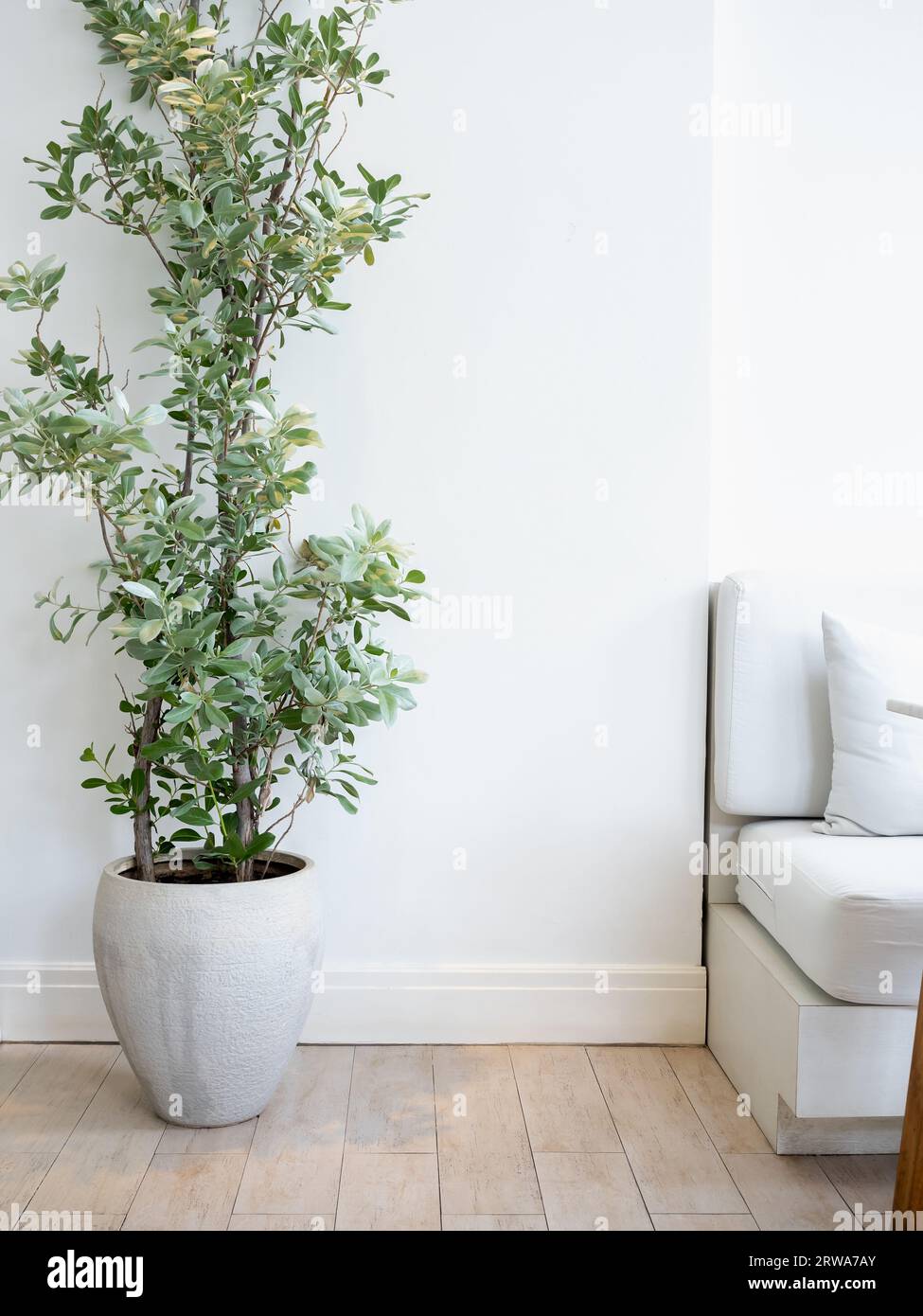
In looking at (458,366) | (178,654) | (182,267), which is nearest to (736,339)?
(458,366)

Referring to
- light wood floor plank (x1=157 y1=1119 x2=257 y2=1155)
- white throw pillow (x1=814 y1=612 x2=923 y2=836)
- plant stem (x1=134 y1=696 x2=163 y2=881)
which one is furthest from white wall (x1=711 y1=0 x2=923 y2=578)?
light wood floor plank (x1=157 y1=1119 x2=257 y2=1155)

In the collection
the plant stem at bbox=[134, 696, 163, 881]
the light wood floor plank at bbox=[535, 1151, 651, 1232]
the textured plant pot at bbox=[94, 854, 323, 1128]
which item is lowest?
the light wood floor plank at bbox=[535, 1151, 651, 1232]

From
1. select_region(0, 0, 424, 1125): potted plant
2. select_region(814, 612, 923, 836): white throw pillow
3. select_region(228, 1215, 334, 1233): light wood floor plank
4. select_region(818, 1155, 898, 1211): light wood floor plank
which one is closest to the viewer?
select_region(228, 1215, 334, 1233): light wood floor plank

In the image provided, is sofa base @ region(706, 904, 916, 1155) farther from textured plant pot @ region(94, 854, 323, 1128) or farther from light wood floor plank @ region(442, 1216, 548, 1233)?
textured plant pot @ region(94, 854, 323, 1128)

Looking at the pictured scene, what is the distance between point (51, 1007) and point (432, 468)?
139 cm

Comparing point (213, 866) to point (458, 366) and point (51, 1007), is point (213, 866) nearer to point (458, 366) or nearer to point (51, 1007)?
point (51, 1007)

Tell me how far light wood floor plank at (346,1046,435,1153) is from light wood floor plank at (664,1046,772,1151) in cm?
50

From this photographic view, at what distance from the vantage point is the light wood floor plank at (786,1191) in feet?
5.68

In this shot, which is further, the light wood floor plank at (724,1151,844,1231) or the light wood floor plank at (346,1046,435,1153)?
the light wood floor plank at (346,1046,435,1153)

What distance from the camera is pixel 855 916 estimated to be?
5.91ft

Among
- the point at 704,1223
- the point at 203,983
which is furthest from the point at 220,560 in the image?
the point at 704,1223

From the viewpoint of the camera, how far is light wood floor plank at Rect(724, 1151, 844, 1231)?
5.68 feet

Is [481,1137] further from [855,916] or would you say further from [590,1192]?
[855,916]

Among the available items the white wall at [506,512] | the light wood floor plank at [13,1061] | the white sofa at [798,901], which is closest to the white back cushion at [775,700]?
the white sofa at [798,901]
